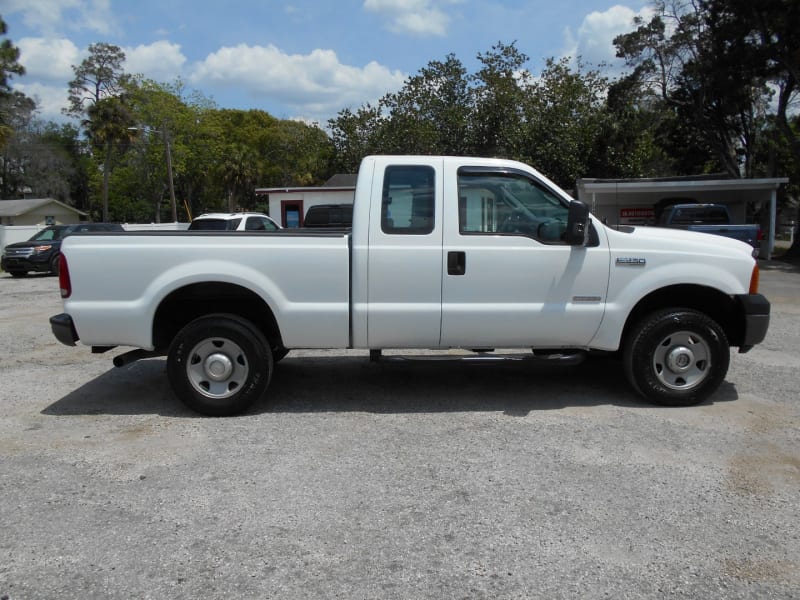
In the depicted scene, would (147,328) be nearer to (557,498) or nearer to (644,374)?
(557,498)

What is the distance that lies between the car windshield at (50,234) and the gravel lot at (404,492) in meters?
16.5

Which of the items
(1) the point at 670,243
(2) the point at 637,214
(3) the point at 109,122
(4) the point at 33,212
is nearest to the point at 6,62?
(3) the point at 109,122

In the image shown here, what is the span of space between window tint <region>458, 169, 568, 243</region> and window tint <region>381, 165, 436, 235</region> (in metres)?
0.26

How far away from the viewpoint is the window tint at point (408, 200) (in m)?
5.11

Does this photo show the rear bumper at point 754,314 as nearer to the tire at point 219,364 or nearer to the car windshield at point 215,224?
the tire at point 219,364

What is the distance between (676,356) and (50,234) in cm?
2116

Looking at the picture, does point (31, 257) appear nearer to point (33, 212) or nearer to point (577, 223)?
point (577, 223)

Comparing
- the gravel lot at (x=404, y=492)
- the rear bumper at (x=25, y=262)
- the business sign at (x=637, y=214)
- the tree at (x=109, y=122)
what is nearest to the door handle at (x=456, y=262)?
the gravel lot at (x=404, y=492)

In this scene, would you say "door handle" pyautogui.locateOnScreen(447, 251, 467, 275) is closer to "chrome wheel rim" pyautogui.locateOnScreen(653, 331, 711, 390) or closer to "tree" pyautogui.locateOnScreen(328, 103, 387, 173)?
"chrome wheel rim" pyautogui.locateOnScreen(653, 331, 711, 390)

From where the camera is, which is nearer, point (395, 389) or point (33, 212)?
point (395, 389)

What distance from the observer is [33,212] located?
51250mm

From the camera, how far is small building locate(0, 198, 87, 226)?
48.9 m

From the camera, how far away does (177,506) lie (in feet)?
12.2

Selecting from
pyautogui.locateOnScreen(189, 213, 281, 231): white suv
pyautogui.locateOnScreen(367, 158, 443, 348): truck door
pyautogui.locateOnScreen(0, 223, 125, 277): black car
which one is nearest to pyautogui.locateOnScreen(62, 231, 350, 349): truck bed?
pyautogui.locateOnScreen(367, 158, 443, 348): truck door
